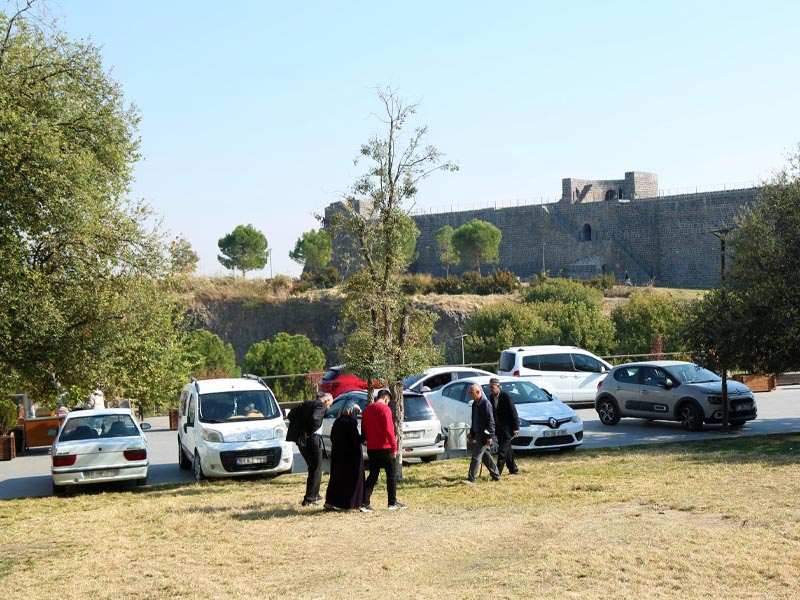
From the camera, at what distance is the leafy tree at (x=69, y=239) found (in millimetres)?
12484

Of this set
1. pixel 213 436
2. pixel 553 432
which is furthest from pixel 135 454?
pixel 553 432

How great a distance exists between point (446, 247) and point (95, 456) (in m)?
73.9

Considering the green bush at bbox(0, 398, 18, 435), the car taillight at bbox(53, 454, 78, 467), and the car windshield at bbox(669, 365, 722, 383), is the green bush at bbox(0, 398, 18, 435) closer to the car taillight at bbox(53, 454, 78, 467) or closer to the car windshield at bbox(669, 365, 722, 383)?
the car taillight at bbox(53, 454, 78, 467)

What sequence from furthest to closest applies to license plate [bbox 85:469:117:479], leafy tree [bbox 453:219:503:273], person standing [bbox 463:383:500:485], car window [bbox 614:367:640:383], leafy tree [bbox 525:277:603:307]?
1. leafy tree [bbox 453:219:503:273]
2. leafy tree [bbox 525:277:603:307]
3. car window [bbox 614:367:640:383]
4. license plate [bbox 85:469:117:479]
5. person standing [bbox 463:383:500:485]

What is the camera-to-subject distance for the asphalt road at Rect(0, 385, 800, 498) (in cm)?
1677

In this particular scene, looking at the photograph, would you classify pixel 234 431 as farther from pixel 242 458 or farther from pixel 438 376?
pixel 438 376

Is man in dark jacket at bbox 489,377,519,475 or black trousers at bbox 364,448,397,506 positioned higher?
man in dark jacket at bbox 489,377,519,475

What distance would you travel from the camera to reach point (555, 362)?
26.0 meters

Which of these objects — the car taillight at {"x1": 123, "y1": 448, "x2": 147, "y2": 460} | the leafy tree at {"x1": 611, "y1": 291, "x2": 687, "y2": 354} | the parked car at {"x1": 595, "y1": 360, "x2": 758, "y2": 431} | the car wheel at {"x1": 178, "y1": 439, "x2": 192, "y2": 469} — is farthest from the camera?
the leafy tree at {"x1": 611, "y1": 291, "x2": 687, "y2": 354}

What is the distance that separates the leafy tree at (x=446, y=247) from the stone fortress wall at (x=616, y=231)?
118 centimetres

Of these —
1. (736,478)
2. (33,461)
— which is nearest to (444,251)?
(33,461)

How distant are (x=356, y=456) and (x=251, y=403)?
4649mm

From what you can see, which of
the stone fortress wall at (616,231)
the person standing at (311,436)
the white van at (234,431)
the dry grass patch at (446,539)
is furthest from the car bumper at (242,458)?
the stone fortress wall at (616,231)

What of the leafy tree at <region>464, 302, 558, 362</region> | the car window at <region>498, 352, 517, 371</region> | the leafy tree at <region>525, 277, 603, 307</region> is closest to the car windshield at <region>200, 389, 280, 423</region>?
the car window at <region>498, 352, 517, 371</region>
